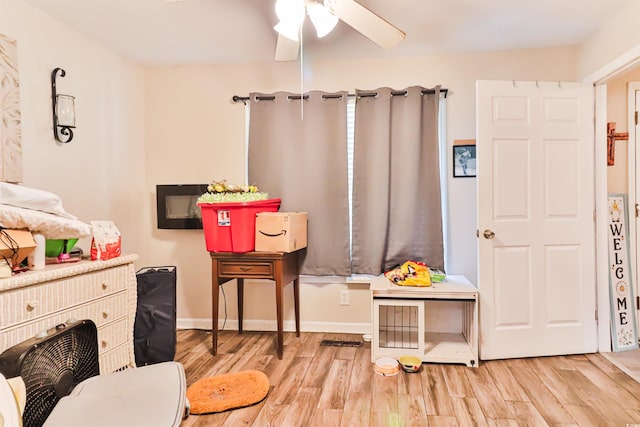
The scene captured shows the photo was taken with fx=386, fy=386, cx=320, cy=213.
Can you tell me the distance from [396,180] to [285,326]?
1608 mm

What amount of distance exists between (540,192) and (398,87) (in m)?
1.40

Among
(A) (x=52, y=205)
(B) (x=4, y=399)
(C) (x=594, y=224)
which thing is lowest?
(B) (x=4, y=399)

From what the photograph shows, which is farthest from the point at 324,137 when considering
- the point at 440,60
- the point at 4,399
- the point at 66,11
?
the point at 4,399

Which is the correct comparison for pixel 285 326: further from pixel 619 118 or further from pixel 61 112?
pixel 619 118

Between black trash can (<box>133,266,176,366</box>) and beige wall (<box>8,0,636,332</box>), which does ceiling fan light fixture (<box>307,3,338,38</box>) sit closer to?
beige wall (<box>8,0,636,332</box>)

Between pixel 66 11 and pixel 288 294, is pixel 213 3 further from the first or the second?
pixel 288 294

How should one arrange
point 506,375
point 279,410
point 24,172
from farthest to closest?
point 506,375
point 24,172
point 279,410

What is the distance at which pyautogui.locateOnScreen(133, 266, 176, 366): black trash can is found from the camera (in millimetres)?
2584

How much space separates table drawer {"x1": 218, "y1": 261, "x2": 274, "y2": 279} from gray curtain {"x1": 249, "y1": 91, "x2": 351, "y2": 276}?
23.4 inches

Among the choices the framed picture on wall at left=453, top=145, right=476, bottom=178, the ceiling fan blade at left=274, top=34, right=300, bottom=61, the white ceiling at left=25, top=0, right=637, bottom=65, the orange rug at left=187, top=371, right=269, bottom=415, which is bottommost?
the orange rug at left=187, top=371, right=269, bottom=415

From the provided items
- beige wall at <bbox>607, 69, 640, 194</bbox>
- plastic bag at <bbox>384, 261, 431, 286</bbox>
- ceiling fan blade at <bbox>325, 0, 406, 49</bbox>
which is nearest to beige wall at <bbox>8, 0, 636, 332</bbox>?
beige wall at <bbox>607, 69, 640, 194</bbox>

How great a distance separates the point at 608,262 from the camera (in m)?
2.91

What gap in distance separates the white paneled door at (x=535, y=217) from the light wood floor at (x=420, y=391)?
0.24 metres

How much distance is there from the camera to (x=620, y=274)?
3.00 m
